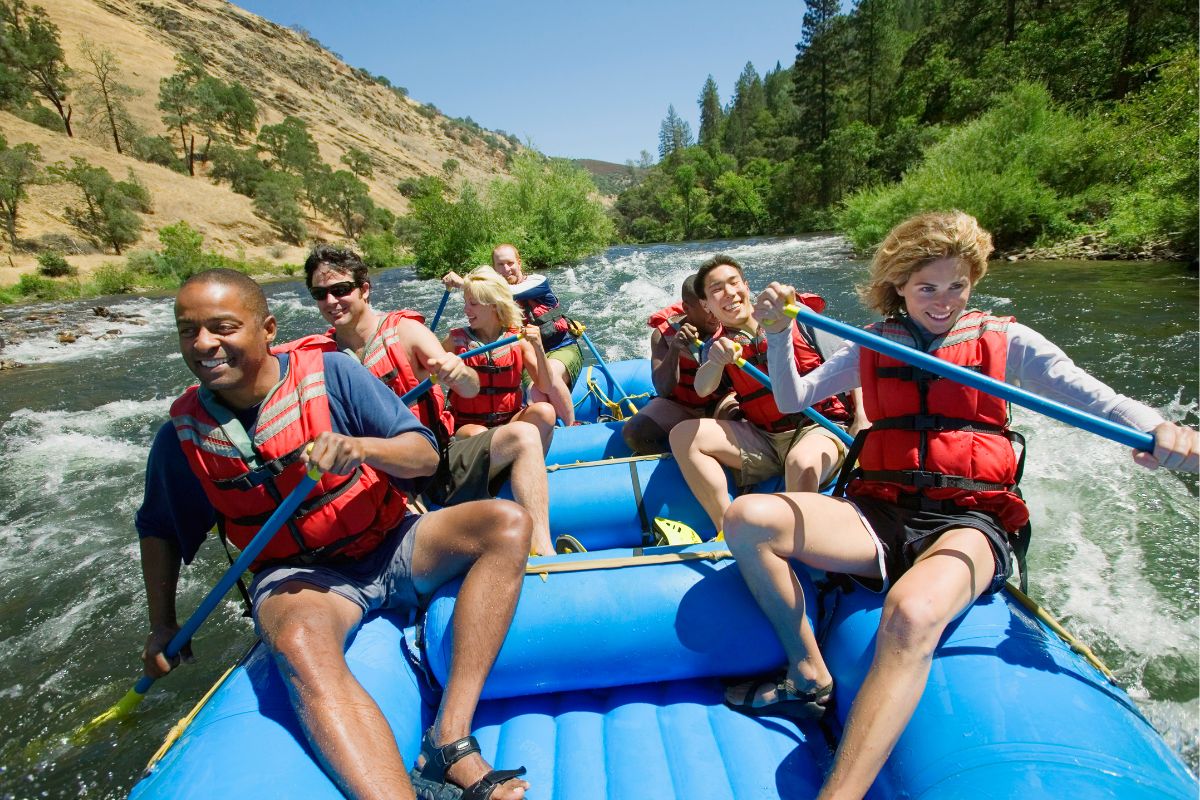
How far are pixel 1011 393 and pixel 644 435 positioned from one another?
1.77 m

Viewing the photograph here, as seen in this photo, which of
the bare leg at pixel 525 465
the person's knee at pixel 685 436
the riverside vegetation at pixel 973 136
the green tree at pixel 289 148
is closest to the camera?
the bare leg at pixel 525 465

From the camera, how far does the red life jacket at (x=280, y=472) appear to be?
1.59 metres

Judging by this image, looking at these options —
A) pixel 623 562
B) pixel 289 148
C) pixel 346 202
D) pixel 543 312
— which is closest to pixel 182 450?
pixel 623 562

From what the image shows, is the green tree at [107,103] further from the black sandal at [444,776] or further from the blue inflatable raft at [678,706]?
the black sandal at [444,776]

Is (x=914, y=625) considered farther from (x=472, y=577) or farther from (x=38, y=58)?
(x=38, y=58)

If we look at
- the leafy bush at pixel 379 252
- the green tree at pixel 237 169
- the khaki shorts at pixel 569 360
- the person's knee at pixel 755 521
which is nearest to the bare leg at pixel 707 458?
the person's knee at pixel 755 521

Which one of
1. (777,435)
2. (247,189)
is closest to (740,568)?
(777,435)

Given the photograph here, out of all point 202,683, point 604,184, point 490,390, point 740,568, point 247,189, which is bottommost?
point 202,683

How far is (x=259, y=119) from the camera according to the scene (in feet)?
154

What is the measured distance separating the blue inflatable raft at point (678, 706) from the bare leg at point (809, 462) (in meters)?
0.57

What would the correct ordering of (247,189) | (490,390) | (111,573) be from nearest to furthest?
(490,390) < (111,573) < (247,189)

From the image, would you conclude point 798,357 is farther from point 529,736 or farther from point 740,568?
point 529,736

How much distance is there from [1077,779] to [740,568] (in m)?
0.76

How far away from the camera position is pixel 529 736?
5.41 feet
